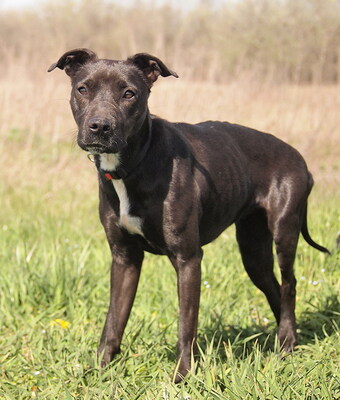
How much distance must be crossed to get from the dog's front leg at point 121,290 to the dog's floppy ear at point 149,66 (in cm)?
113

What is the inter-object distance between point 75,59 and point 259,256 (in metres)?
2.00

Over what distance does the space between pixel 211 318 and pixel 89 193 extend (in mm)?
3786

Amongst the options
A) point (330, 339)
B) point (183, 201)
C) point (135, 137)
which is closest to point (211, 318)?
point (330, 339)

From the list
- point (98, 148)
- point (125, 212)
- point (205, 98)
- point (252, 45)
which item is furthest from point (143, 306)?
point (252, 45)

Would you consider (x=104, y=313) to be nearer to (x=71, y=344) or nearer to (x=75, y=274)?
(x=75, y=274)

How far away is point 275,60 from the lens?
1262cm

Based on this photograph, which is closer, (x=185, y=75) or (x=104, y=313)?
(x=104, y=313)

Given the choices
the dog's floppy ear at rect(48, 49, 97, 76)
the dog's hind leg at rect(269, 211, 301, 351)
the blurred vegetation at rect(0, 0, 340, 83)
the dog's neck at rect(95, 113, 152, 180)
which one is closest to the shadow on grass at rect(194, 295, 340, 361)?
the dog's hind leg at rect(269, 211, 301, 351)

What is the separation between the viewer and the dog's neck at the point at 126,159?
12.3ft

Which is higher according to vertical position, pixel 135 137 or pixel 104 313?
pixel 135 137

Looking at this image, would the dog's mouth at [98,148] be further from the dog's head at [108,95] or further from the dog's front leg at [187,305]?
the dog's front leg at [187,305]

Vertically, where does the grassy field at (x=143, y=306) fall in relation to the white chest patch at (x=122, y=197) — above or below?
below

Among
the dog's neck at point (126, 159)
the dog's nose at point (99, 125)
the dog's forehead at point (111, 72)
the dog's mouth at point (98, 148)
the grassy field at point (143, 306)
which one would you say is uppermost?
the dog's forehead at point (111, 72)

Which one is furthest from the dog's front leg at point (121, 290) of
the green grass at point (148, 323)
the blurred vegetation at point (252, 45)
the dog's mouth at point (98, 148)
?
the blurred vegetation at point (252, 45)
